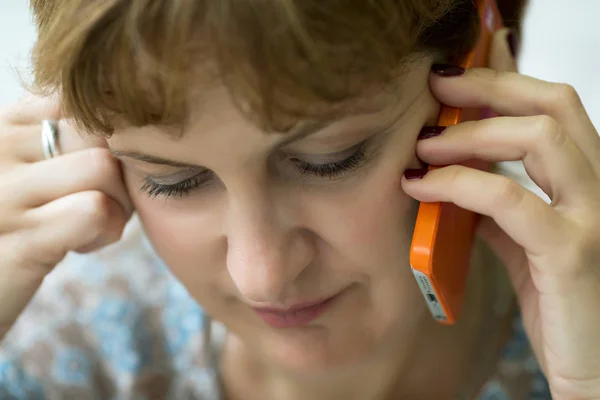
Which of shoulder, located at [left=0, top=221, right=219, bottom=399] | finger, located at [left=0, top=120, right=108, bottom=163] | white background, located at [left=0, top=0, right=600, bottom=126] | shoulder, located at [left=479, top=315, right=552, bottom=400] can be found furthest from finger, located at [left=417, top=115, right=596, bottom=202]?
white background, located at [left=0, top=0, right=600, bottom=126]

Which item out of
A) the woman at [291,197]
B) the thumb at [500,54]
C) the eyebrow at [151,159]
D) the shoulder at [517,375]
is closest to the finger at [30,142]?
the woman at [291,197]

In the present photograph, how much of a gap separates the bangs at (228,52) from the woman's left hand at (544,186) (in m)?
0.15

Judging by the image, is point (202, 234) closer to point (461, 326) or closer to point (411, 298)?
point (411, 298)

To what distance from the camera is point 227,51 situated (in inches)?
20.2

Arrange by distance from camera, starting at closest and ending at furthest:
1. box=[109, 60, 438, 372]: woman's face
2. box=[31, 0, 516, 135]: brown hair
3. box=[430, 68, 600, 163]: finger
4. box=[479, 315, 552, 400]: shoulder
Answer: box=[31, 0, 516, 135]: brown hair, box=[109, 60, 438, 372]: woman's face, box=[430, 68, 600, 163]: finger, box=[479, 315, 552, 400]: shoulder

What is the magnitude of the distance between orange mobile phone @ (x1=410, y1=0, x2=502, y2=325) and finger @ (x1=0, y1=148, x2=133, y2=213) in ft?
1.36

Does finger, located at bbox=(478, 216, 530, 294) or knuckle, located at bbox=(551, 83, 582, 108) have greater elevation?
knuckle, located at bbox=(551, 83, 582, 108)

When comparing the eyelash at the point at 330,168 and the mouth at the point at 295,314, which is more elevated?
the eyelash at the point at 330,168

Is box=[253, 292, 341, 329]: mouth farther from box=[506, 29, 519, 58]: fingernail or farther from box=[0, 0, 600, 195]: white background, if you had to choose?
box=[0, 0, 600, 195]: white background

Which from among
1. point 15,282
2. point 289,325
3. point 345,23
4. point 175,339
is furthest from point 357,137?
point 175,339

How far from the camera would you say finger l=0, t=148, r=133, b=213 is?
844 mm

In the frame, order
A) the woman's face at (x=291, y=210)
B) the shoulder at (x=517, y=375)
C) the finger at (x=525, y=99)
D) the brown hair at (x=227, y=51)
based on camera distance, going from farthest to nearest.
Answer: the shoulder at (x=517, y=375)
the finger at (x=525, y=99)
the woman's face at (x=291, y=210)
the brown hair at (x=227, y=51)

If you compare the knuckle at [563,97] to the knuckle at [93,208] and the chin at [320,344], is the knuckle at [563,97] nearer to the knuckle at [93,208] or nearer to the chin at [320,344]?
the chin at [320,344]

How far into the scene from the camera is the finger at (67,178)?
0.84m
